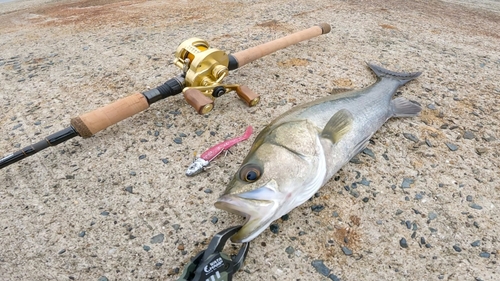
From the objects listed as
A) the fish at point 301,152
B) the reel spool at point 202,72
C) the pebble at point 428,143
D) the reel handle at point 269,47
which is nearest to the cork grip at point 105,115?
the reel spool at point 202,72

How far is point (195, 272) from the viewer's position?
71.2 inches

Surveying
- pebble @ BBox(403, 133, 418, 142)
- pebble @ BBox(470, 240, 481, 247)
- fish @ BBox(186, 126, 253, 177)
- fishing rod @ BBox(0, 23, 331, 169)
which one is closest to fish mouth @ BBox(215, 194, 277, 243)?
fish @ BBox(186, 126, 253, 177)

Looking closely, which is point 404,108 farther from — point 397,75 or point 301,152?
point 301,152

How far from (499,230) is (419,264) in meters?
0.67

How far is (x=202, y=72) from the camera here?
9.78 feet

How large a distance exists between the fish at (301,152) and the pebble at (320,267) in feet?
1.14

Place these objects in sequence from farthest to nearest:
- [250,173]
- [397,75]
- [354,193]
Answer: [397,75] < [354,193] < [250,173]

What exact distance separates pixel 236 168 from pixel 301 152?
0.62 meters

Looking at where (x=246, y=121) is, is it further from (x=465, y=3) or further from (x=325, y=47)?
(x=465, y=3)

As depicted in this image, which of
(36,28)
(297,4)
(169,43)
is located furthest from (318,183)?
(36,28)

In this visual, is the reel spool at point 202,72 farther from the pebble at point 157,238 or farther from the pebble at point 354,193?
the pebble at point 354,193

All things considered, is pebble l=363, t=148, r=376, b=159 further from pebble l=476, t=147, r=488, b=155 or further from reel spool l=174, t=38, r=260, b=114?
reel spool l=174, t=38, r=260, b=114

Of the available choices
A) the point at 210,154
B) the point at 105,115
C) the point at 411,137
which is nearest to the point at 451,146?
the point at 411,137

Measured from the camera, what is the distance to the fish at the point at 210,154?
2.68m
